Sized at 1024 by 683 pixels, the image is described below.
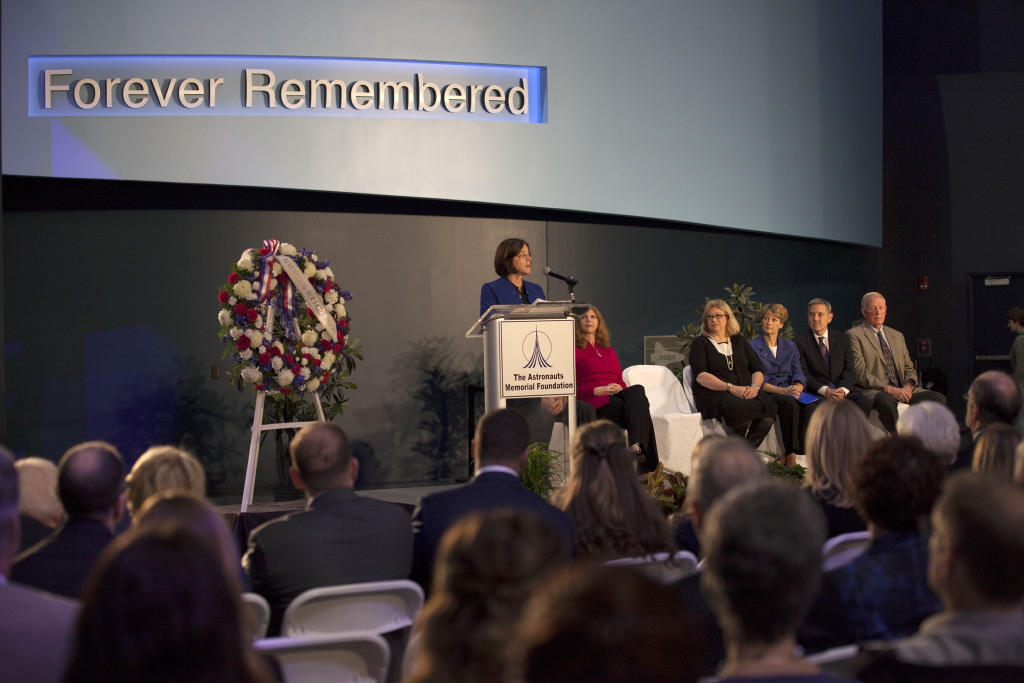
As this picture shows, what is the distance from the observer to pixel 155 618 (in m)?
1.00

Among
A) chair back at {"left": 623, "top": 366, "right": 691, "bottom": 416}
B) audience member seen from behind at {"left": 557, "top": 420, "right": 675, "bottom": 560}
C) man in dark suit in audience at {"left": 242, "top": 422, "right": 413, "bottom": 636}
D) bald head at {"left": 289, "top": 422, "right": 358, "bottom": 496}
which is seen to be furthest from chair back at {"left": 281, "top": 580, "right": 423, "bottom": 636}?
chair back at {"left": 623, "top": 366, "right": 691, "bottom": 416}

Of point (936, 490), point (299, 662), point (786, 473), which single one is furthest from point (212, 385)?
point (936, 490)

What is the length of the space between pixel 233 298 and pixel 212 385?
1.62 metres

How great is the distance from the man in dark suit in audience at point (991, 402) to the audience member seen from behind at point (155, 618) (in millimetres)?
3226

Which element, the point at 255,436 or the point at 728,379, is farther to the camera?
the point at 728,379

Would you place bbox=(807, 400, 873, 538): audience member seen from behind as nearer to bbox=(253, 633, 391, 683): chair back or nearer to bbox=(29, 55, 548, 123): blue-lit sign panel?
bbox=(253, 633, 391, 683): chair back

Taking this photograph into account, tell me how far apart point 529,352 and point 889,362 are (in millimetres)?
3371

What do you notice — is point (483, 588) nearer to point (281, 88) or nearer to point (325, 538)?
point (325, 538)

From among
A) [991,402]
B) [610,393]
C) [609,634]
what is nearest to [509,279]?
[610,393]

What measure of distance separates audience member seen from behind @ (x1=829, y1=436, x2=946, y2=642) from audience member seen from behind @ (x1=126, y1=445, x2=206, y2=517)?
5.37ft

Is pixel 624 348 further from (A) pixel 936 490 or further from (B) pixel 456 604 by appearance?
(B) pixel 456 604

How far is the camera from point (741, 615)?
50.0 inches

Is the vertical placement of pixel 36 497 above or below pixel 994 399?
below

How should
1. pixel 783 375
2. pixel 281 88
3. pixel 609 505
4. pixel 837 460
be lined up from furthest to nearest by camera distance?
pixel 783 375 < pixel 281 88 < pixel 837 460 < pixel 609 505
